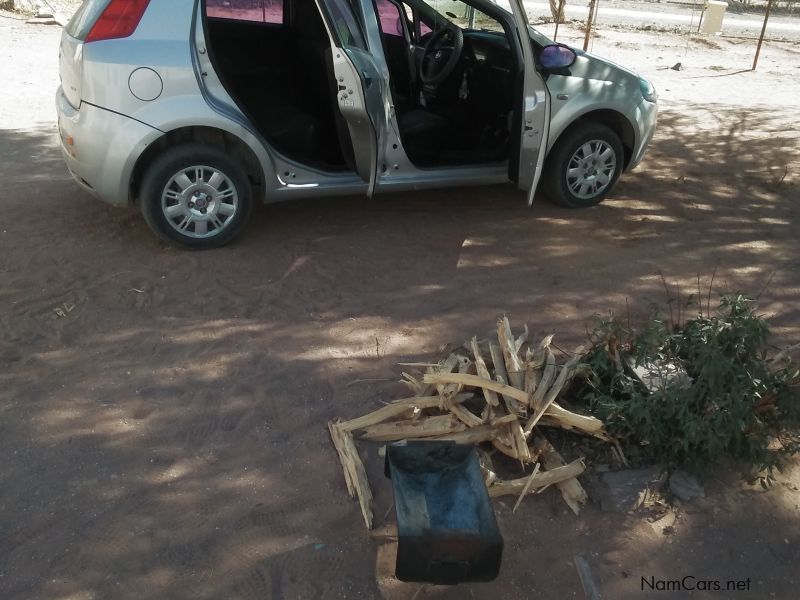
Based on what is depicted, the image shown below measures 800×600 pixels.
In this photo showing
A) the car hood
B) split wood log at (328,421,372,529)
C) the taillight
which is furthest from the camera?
the car hood

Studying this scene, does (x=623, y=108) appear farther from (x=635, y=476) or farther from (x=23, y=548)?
(x=23, y=548)

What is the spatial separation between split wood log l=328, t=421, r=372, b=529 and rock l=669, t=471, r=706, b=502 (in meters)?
1.32

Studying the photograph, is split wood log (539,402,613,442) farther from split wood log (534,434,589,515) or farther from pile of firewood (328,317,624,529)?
split wood log (534,434,589,515)

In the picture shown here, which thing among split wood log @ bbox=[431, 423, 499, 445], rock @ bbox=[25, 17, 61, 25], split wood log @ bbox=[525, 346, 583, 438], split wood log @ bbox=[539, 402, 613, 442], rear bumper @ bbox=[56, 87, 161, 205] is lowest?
split wood log @ bbox=[431, 423, 499, 445]

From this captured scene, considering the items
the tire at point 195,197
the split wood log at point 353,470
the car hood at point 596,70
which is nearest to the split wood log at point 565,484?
the split wood log at point 353,470

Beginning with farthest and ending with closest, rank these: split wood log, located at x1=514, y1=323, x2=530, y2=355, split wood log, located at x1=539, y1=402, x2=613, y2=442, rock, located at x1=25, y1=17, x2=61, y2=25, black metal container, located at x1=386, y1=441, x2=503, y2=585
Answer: rock, located at x1=25, y1=17, x2=61, y2=25 → split wood log, located at x1=514, y1=323, x2=530, y2=355 → split wood log, located at x1=539, y1=402, x2=613, y2=442 → black metal container, located at x1=386, y1=441, x2=503, y2=585

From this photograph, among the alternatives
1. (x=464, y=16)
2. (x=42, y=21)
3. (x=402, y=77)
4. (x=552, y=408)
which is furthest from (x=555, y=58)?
(x=42, y=21)

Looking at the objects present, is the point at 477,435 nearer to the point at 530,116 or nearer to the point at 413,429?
the point at 413,429

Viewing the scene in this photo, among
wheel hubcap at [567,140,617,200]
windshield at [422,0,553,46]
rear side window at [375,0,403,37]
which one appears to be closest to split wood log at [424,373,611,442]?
wheel hubcap at [567,140,617,200]

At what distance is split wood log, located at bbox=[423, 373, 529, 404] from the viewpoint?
354cm

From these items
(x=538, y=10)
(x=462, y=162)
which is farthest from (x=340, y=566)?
(x=538, y=10)

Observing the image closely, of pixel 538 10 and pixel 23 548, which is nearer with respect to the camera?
pixel 23 548

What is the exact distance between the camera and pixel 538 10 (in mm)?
20156

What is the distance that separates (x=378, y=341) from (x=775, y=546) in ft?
7.38
